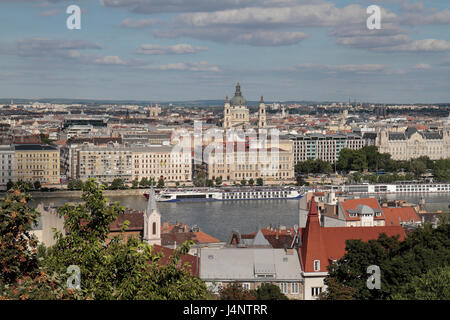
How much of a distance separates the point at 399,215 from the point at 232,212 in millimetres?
8720

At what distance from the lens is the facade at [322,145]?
118 feet

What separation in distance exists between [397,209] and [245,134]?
23055 millimetres

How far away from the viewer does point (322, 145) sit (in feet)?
120

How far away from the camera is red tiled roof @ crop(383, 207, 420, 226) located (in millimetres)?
13025

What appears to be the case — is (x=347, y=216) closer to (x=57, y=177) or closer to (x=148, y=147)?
(x=57, y=177)

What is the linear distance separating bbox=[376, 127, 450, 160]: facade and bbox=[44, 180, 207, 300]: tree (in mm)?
33167

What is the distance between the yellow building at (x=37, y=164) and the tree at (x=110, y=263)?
947 inches

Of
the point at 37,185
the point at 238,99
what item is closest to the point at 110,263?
the point at 37,185

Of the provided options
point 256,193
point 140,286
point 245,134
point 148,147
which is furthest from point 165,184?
point 140,286

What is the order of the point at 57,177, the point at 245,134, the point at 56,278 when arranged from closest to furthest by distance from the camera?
1. the point at 56,278
2. the point at 57,177
3. the point at 245,134
